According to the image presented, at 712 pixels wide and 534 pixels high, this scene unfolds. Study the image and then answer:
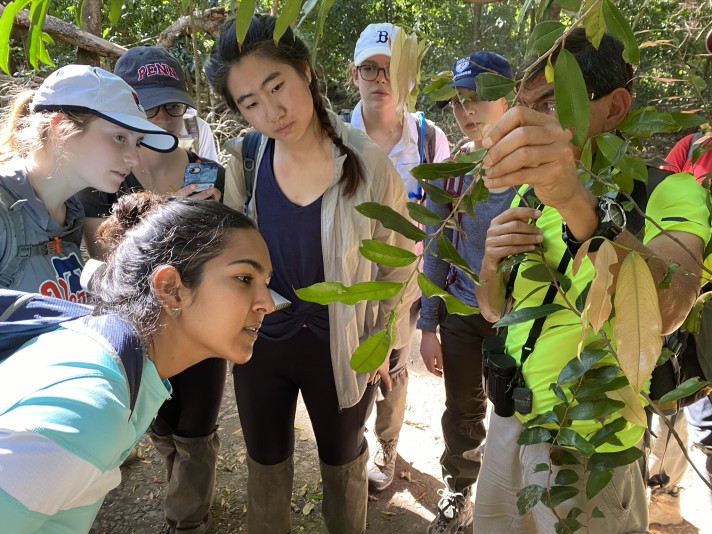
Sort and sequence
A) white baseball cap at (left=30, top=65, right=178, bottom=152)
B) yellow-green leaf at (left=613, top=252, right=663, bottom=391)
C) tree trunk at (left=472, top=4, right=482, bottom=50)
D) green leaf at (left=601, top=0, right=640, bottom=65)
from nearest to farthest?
yellow-green leaf at (left=613, top=252, right=663, bottom=391) < green leaf at (left=601, top=0, right=640, bottom=65) < white baseball cap at (left=30, top=65, right=178, bottom=152) < tree trunk at (left=472, top=4, right=482, bottom=50)

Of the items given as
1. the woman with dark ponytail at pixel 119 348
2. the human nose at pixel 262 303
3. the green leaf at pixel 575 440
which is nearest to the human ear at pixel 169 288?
the woman with dark ponytail at pixel 119 348

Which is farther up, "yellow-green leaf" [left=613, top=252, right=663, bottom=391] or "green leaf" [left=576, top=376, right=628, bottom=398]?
"yellow-green leaf" [left=613, top=252, right=663, bottom=391]

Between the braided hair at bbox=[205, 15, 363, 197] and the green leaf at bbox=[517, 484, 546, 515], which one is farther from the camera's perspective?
the braided hair at bbox=[205, 15, 363, 197]

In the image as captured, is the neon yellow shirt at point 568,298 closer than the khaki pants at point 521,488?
Yes

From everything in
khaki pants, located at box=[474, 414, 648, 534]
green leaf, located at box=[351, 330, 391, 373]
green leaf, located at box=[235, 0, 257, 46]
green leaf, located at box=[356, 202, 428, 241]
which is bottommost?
khaki pants, located at box=[474, 414, 648, 534]

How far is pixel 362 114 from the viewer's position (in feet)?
9.01

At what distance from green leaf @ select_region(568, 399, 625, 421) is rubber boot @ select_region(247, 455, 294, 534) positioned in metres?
1.29

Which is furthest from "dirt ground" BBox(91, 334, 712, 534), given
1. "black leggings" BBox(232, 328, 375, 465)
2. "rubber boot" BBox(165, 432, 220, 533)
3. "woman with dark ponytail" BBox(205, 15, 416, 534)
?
"black leggings" BBox(232, 328, 375, 465)

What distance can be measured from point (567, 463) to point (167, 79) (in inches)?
77.7

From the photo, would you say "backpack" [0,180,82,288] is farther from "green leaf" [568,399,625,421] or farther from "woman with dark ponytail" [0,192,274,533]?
"green leaf" [568,399,625,421]

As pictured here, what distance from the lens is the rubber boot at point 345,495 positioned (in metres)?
2.01

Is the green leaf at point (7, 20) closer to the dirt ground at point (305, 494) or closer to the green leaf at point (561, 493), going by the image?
the green leaf at point (561, 493)

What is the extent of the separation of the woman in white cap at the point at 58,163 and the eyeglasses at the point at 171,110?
357 mm

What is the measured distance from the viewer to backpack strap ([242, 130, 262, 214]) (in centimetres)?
193
